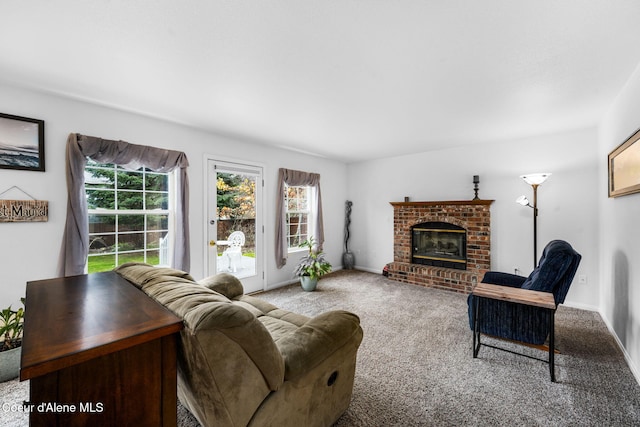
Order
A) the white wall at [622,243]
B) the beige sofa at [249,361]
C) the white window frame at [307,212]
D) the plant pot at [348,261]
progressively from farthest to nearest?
the plant pot at [348,261] → the white window frame at [307,212] → the white wall at [622,243] → the beige sofa at [249,361]

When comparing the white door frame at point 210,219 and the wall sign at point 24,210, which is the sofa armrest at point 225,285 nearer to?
the white door frame at point 210,219

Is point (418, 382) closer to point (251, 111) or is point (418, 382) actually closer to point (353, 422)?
point (353, 422)

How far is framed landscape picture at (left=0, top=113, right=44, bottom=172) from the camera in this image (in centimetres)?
230

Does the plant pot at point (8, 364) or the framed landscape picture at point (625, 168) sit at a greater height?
the framed landscape picture at point (625, 168)

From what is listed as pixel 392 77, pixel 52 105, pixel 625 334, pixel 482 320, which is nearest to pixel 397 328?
pixel 482 320

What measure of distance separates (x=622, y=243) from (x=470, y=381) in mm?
1977

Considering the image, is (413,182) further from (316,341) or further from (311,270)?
(316,341)

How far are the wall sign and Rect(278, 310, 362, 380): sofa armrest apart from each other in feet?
8.39

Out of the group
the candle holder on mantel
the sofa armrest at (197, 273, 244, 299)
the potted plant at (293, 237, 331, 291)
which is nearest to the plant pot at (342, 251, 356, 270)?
the potted plant at (293, 237, 331, 291)

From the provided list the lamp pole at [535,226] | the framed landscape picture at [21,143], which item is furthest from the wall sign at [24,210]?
the lamp pole at [535,226]

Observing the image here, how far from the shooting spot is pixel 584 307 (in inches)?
140

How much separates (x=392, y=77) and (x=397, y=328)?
97.9 inches

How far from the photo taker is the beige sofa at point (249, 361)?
41.5 inches

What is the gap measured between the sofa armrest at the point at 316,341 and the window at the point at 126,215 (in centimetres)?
247
